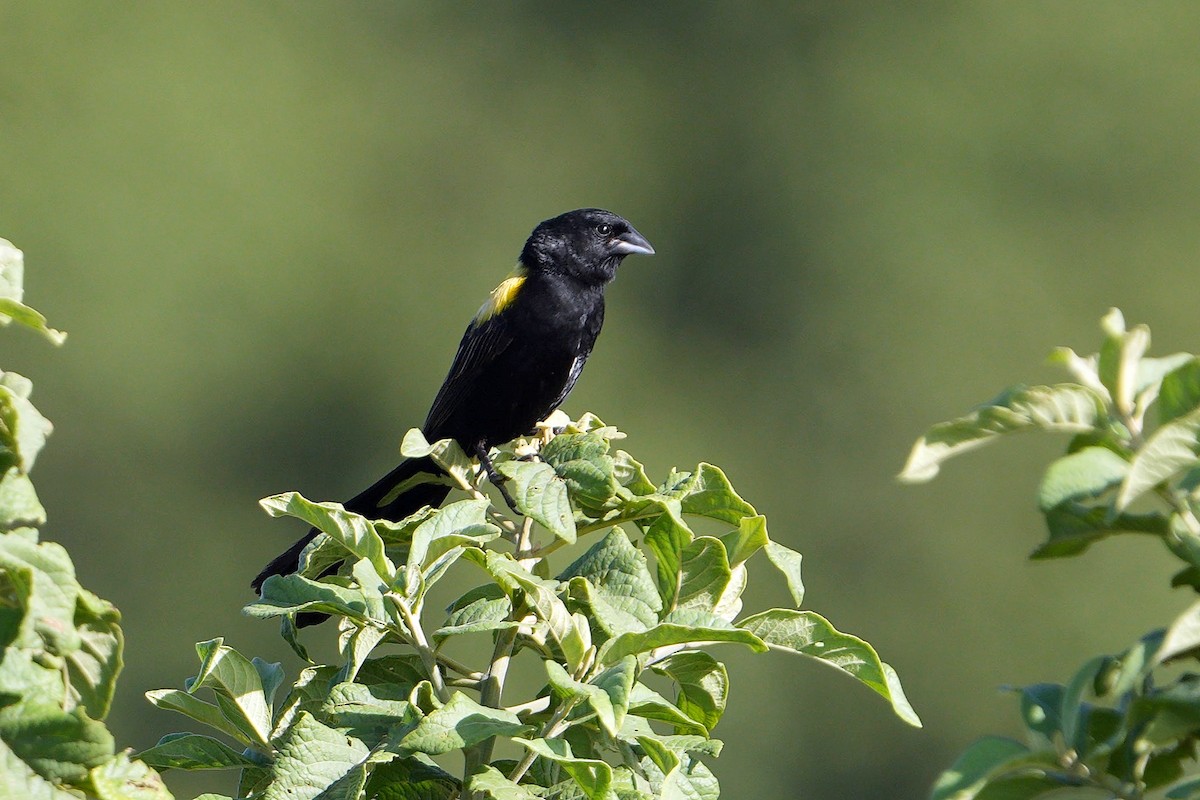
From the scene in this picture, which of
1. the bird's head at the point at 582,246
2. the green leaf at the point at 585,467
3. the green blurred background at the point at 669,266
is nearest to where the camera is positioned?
the green leaf at the point at 585,467

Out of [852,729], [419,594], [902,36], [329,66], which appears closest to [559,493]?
[419,594]

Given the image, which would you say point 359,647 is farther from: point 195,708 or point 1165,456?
point 1165,456

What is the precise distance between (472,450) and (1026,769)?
9.94ft

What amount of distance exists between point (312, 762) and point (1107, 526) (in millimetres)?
792

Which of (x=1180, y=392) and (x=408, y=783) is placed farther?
(x=408, y=783)

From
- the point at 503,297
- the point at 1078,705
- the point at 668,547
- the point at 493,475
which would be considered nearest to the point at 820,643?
the point at 668,547

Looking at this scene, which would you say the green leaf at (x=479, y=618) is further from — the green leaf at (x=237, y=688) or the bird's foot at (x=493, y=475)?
the bird's foot at (x=493, y=475)

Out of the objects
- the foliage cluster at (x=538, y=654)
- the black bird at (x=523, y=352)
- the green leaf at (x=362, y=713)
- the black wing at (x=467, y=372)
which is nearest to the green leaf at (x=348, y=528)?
the foliage cluster at (x=538, y=654)

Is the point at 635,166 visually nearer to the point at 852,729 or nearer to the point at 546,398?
the point at 852,729

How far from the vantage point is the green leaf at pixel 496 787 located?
1392mm

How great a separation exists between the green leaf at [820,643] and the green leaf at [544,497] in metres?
0.24

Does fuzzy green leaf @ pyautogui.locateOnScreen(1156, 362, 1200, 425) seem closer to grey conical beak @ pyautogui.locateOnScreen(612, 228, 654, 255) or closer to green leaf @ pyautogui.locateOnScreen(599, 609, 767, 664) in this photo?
green leaf @ pyautogui.locateOnScreen(599, 609, 767, 664)

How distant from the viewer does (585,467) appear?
5.58ft

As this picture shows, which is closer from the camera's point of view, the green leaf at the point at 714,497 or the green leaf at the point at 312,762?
the green leaf at the point at 312,762
